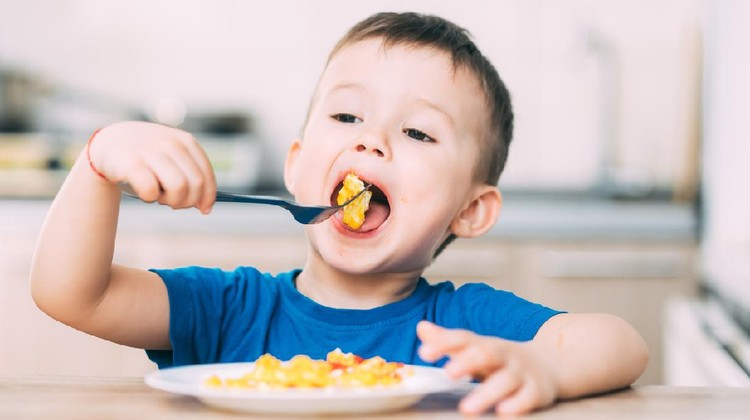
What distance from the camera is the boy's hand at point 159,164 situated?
85cm

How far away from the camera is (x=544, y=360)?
84 centimetres

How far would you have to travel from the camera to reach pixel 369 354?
118cm

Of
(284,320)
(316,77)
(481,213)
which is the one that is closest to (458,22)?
(316,77)

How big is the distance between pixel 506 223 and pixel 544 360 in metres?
2.30

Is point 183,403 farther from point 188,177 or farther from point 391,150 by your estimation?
point 391,150

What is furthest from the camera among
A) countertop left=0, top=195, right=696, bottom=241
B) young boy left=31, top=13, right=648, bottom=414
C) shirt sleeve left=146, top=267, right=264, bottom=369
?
countertop left=0, top=195, right=696, bottom=241

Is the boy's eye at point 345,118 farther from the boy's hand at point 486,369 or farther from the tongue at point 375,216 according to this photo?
the boy's hand at point 486,369

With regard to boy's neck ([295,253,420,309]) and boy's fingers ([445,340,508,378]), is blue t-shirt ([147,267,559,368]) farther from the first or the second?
boy's fingers ([445,340,508,378])

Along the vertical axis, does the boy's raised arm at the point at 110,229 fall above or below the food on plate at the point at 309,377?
above

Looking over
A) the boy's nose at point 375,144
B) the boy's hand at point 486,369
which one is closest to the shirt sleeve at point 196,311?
the boy's nose at point 375,144

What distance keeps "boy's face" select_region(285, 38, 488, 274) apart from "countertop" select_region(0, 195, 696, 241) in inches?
71.9

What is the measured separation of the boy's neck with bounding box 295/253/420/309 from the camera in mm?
1250

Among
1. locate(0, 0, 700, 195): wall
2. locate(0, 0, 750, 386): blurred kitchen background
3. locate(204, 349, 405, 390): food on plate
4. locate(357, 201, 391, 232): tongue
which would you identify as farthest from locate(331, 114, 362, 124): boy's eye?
locate(0, 0, 700, 195): wall

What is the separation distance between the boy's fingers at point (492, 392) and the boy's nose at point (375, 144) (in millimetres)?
458
